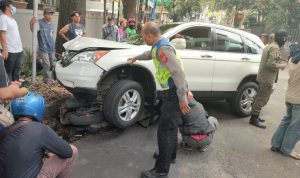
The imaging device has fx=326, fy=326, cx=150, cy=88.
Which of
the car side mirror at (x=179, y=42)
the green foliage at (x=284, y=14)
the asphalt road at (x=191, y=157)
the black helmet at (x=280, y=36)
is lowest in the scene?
the asphalt road at (x=191, y=157)

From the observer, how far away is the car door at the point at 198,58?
19.5 ft

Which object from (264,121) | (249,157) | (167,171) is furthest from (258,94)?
(167,171)

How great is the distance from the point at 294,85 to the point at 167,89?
7.23 feet

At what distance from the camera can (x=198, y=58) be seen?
6.00 m

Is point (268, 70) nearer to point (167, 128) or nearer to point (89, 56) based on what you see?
point (167, 128)

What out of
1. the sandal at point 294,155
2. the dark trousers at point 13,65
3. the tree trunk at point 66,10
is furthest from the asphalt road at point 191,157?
the tree trunk at point 66,10

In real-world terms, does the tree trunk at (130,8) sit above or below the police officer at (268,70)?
above

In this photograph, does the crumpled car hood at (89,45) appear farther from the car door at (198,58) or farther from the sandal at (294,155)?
the sandal at (294,155)

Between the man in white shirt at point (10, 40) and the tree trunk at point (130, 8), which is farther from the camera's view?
the tree trunk at point (130, 8)

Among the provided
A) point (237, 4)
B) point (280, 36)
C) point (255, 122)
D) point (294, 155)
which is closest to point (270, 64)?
point (280, 36)

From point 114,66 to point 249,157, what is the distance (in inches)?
97.3

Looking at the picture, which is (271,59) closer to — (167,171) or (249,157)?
(249,157)

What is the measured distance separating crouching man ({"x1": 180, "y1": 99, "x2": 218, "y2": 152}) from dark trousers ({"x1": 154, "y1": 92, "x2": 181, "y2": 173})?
0.88 m

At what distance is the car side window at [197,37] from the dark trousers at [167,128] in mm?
2259
